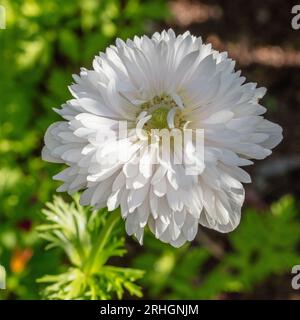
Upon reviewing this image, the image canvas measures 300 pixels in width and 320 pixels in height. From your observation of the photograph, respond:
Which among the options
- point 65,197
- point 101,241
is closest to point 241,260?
point 65,197

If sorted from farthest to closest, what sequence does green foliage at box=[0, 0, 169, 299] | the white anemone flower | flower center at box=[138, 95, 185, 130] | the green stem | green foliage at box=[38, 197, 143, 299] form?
green foliage at box=[0, 0, 169, 299], green foliage at box=[38, 197, 143, 299], the green stem, flower center at box=[138, 95, 185, 130], the white anemone flower

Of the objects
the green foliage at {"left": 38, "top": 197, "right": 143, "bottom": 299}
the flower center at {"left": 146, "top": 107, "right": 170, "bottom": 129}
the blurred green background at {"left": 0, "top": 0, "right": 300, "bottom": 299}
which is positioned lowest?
the green foliage at {"left": 38, "top": 197, "right": 143, "bottom": 299}

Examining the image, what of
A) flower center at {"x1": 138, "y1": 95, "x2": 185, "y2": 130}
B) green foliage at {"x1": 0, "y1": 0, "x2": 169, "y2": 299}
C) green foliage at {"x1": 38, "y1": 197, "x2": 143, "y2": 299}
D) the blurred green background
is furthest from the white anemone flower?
green foliage at {"x1": 0, "y1": 0, "x2": 169, "y2": 299}

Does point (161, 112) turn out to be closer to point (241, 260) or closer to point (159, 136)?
point (159, 136)

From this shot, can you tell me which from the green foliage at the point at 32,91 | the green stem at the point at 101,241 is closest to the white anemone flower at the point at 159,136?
the green stem at the point at 101,241

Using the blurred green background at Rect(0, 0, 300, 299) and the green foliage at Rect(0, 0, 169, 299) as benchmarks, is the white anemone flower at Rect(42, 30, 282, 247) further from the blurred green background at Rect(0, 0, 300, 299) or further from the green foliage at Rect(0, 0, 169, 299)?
the green foliage at Rect(0, 0, 169, 299)

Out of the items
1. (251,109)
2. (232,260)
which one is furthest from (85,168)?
(232,260)
